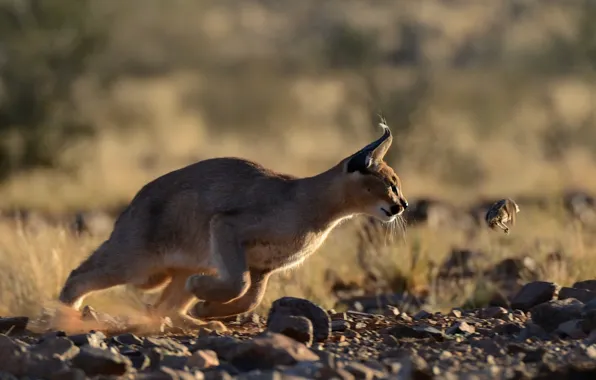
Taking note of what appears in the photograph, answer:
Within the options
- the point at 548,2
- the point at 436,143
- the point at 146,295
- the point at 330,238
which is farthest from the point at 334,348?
the point at 548,2

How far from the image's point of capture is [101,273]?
8.95 meters

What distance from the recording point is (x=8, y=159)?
2631cm

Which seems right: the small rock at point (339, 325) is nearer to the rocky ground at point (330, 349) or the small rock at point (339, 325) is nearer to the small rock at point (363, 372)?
the rocky ground at point (330, 349)

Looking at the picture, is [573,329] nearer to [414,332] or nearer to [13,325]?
[414,332]

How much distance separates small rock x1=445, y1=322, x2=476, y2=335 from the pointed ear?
1.44 m

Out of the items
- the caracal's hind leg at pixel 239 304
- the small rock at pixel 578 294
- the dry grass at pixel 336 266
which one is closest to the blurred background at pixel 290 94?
the dry grass at pixel 336 266

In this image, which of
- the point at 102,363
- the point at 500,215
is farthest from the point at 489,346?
the point at 500,215

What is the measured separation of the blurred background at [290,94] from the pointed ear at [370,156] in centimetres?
311

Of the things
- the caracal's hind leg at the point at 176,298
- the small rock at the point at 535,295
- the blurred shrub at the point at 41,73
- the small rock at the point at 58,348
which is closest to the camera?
the small rock at the point at 58,348

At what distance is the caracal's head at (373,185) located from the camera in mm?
8875

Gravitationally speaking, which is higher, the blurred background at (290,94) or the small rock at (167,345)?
the blurred background at (290,94)

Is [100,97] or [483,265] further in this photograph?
[100,97]

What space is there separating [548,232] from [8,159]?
1458 cm

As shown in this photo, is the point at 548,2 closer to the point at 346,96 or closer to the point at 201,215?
the point at 346,96
